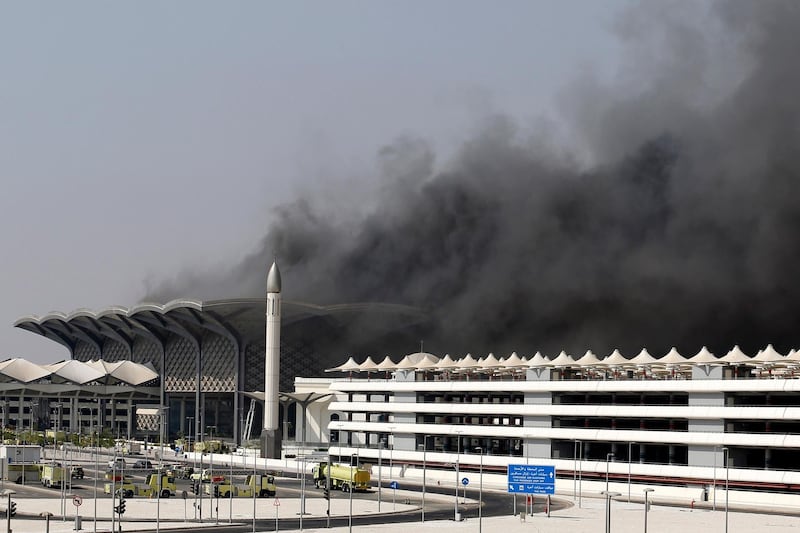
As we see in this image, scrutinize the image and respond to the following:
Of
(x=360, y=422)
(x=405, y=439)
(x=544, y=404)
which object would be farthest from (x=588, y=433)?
(x=360, y=422)

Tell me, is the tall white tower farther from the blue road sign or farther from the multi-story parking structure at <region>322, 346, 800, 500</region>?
the blue road sign

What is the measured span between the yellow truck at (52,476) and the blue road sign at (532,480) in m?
57.2

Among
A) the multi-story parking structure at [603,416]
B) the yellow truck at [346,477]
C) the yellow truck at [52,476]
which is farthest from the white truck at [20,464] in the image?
the multi-story parking structure at [603,416]

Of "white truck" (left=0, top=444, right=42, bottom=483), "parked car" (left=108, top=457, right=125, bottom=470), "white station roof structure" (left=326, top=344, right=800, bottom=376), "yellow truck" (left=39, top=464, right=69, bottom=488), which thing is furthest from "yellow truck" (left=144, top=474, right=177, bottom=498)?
"white station roof structure" (left=326, top=344, right=800, bottom=376)

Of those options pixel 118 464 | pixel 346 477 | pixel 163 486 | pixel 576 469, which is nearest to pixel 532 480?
pixel 346 477

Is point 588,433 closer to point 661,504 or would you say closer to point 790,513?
point 661,504

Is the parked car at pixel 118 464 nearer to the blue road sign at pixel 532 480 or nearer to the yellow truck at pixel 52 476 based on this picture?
the yellow truck at pixel 52 476

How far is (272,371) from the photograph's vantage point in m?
189

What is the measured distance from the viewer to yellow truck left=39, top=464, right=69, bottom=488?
131500 mm

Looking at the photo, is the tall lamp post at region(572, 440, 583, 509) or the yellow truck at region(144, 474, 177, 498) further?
the tall lamp post at region(572, 440, 583, 509)

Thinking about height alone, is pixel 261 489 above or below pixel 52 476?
below

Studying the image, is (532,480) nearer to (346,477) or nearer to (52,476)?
(346,477)

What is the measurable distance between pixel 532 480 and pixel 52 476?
6050cm

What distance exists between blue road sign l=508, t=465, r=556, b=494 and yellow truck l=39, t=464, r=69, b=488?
188ft
